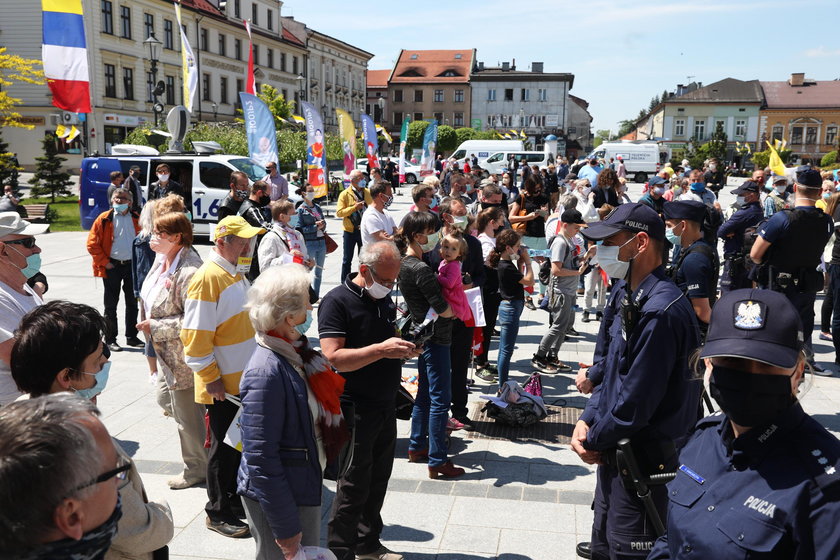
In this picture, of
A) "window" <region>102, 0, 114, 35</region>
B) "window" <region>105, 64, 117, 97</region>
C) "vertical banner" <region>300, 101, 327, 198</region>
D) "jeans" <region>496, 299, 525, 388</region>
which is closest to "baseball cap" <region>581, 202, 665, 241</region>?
"jeans" <region>496, 299, 525, 388</region>

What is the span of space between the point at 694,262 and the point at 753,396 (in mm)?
3429

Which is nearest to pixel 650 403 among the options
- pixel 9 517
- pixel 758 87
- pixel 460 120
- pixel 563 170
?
pixel 9 517

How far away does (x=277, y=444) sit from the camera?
9.53 ft

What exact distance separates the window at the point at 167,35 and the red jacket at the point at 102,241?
4493 cm

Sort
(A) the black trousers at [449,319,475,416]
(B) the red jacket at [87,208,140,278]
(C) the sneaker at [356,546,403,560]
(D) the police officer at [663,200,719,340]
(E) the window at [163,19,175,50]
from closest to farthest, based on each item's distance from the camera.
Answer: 1. (C) the sneaker at [356,546,403,560]
2. (D) the police officer at [663,200,719,340]
3. (A) the black trousers at [449,319,475,416]
4. (B) the red jacket at [87,208,140,278]
5. (E) the window at [163,19,175,50]

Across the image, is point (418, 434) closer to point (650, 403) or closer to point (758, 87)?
point (650, 403)

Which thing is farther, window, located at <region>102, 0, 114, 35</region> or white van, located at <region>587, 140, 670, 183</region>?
white van, located at <region>587, 140, 670, 183</region>

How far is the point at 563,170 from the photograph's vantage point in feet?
93.4

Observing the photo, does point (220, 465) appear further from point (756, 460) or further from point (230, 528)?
point (756, 460)

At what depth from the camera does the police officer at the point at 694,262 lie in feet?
16.4

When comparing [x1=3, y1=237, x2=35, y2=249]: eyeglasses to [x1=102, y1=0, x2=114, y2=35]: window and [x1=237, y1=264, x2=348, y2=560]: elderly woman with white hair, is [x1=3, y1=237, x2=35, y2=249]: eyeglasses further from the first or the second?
[x1=102, y1=0, x2=114, y2=35]: window

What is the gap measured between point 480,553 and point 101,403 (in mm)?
4253

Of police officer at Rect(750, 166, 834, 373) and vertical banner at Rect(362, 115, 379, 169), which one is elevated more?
vertical banner at Rect(362, 115, 379, 169)

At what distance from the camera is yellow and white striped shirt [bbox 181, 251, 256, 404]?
13.5 ft
